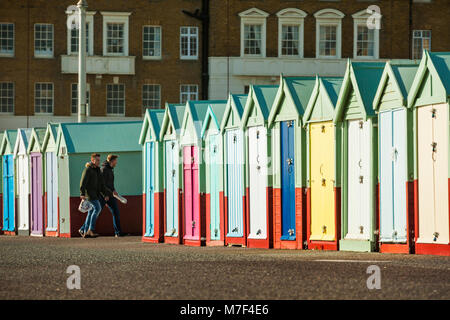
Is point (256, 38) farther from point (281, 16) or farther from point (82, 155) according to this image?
point (82, 155)

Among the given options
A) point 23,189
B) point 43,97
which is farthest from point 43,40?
point 23,189

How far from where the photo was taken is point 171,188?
78.5ft

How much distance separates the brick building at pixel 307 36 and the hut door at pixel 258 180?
41.1 meters

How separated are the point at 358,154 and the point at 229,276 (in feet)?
20.8

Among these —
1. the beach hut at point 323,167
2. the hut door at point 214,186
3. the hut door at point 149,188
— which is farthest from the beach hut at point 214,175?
the beach hut at point 323,167

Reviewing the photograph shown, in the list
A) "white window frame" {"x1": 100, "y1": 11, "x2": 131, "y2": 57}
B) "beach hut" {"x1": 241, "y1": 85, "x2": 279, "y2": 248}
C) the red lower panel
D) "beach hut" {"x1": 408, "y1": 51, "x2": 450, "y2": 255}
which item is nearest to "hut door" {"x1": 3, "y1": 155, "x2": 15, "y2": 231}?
the red lower panel

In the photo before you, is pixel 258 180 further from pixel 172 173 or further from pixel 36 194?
pixel 36 194

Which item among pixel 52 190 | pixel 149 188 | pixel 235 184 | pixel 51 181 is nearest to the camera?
pixel 235 184

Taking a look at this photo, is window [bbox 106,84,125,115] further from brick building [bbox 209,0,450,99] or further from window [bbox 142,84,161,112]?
brick building [bbox 209,0,450,99]

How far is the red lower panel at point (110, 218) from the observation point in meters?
29.4

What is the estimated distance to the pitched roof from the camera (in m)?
29.5

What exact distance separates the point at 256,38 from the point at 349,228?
45525 millimetres
